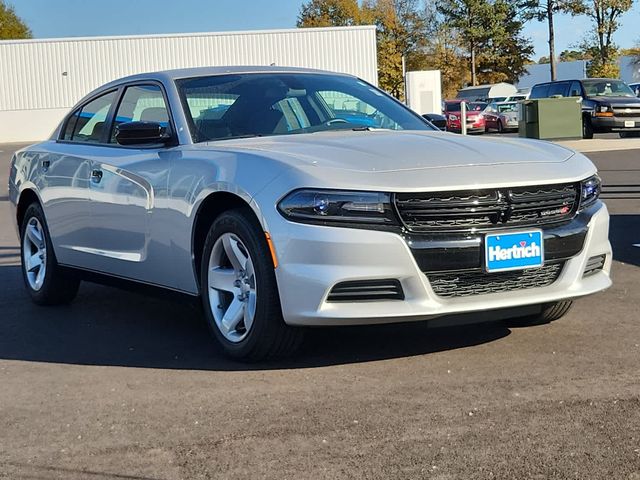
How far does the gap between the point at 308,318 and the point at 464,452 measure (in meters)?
1.20

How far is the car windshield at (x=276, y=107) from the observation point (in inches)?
223

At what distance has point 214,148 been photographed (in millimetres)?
5223

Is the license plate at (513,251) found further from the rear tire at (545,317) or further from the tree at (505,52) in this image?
the tree at (505,52)

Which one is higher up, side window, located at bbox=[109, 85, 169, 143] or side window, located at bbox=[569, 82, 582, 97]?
side window, located at bbox=[569, 82, 582, 97]

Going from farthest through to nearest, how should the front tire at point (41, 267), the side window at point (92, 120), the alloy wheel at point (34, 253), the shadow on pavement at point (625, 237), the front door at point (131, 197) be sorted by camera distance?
the shadow on pavement at point (625, 237), the alloy wheel at point (34, 253), the front tire at point (41, 267), the side window at point (92, 120), the front door at point (131, 197)

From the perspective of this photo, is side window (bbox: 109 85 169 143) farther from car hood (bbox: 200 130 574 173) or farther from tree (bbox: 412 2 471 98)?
tree (bbox: 412 2 471 98)

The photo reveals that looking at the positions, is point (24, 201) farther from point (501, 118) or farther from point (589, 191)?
point (501, 118)

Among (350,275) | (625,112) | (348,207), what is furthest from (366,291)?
(625,112)

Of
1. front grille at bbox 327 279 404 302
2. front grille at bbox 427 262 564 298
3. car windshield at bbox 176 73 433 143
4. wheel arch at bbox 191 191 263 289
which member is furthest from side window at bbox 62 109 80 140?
front grille at bbox 427 262 564 298

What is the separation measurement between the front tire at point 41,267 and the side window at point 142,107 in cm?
102

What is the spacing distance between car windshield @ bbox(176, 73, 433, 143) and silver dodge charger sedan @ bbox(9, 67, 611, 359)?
1 centimetres

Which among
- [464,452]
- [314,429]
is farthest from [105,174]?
[464,452]

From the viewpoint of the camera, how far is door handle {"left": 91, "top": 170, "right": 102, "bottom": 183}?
607cm

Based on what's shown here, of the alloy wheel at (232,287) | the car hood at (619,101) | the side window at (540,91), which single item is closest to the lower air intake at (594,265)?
Answer: the alloy wheel at (232,287)
